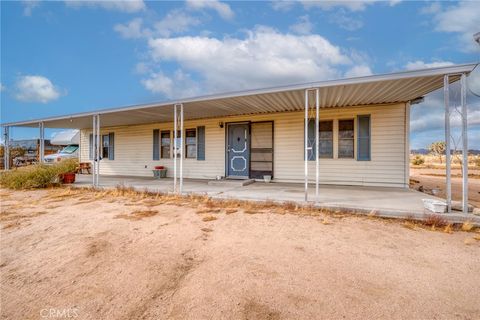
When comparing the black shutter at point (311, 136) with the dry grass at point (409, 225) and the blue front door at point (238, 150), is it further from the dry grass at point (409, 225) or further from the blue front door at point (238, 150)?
the dry grass at point (409, 225)

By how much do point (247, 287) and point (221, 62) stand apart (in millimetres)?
16864

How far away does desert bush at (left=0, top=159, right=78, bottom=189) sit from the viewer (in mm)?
8242

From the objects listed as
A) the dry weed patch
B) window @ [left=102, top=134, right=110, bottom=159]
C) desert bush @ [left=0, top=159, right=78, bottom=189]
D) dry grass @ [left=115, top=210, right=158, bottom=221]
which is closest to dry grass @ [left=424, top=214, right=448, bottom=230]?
the dry weed patch

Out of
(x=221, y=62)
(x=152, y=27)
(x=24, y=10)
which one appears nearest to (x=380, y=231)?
(x=152, y=27)

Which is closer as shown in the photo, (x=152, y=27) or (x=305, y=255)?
(x=305, y=255)

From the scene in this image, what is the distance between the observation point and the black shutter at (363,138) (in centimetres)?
751

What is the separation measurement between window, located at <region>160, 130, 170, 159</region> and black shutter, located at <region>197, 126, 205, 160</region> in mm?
1688

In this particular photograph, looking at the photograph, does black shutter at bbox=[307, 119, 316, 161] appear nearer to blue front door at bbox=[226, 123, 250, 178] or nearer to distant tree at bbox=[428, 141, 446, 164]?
blue front door at bbox=[226, 123, 250, 178]

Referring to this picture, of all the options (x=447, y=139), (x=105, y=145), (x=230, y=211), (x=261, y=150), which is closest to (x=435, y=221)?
(x=447, y=139)

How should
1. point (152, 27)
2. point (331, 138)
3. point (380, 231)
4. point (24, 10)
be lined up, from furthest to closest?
point (152, 27) → point (24, 10) → point (331, 138) → point (380, 231)

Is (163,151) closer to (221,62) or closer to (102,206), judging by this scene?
(102,206)

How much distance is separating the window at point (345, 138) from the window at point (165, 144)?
696cm

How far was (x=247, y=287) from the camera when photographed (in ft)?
7.50

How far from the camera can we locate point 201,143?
9.88 meters
